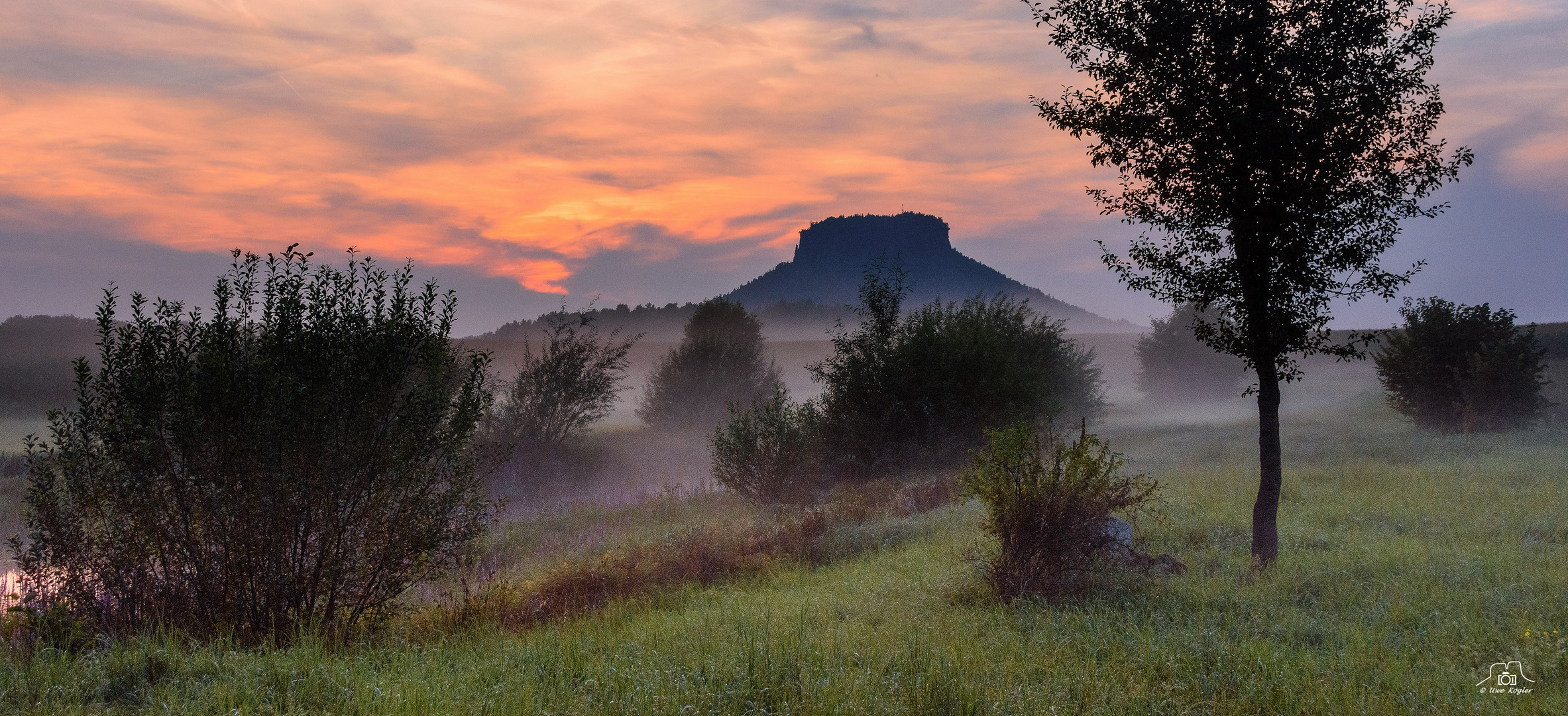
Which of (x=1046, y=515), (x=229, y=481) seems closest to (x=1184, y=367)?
(x=1046, y=515)

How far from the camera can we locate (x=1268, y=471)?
433 inches

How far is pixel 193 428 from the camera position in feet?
27.5

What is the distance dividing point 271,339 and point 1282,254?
13.1 m

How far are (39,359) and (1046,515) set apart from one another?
250ft

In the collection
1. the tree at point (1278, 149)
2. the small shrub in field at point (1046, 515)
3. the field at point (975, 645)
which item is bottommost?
the field at point (975, 645)

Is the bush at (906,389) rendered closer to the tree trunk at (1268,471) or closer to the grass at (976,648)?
the grass at (976,648)

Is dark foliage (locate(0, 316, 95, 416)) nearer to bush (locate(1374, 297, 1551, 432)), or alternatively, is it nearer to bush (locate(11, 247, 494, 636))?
bush (locate(11, 247, 494, 636))

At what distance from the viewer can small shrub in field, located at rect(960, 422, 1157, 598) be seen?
948cm

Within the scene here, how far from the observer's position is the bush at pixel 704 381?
43.7m

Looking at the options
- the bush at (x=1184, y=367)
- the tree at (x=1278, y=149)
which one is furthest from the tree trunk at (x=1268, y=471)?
the bush at (x=1184, y=367)

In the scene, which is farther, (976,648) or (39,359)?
(39,359)

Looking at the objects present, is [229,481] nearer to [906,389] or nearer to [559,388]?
[906,389]

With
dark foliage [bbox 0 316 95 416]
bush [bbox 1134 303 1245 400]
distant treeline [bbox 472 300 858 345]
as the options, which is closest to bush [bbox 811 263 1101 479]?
distant treeline [bbox 472 300 858 345]

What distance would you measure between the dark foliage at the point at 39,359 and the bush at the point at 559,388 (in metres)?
28.5
